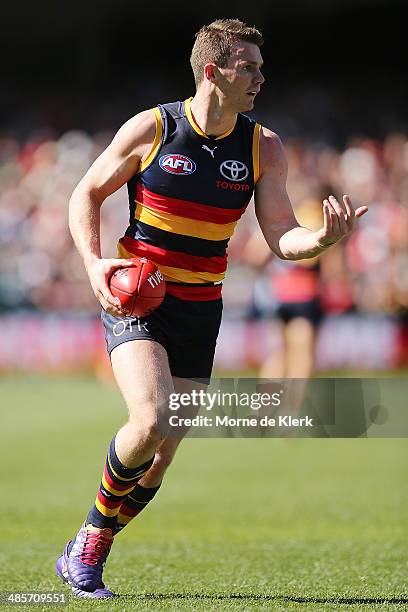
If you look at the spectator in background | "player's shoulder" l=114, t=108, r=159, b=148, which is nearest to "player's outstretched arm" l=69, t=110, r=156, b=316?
"player's shoulder" l=114, t=108, r=159, b=148

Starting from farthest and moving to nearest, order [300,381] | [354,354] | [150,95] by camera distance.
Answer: [150,95], [354,354], [300,381]

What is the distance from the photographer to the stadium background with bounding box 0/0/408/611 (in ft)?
20.9

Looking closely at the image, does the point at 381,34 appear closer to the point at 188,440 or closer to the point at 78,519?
the point at 188,440

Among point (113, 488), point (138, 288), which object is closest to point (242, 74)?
point (138, 288)

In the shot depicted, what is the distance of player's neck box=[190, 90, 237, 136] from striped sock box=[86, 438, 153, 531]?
5.34ft

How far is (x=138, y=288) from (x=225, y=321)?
13.1 metres

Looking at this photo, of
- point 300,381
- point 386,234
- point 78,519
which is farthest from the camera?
point 386,234

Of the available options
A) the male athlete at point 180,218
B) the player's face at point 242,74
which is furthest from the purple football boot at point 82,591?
the player's face at point 242,74

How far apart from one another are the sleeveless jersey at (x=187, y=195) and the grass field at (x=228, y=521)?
5.02ft

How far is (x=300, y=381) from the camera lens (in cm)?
667

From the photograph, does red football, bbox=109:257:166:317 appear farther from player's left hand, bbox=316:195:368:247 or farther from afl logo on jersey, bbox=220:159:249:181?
player's left hand, bbox=316:195:368:247

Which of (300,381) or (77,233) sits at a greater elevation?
(77,233)

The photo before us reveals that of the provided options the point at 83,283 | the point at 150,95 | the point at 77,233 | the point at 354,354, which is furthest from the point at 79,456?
the point at 150,95

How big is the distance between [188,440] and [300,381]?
5.99m
